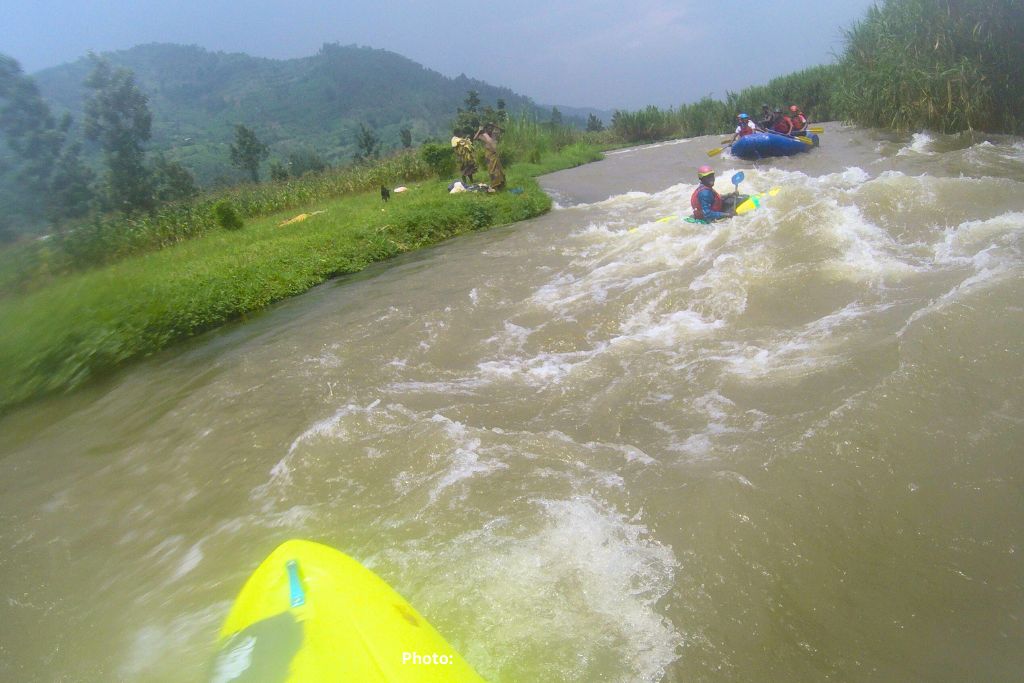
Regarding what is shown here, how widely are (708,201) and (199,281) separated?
7478 millimetres

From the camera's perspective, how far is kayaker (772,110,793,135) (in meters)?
16.3

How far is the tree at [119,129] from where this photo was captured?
2217 cm

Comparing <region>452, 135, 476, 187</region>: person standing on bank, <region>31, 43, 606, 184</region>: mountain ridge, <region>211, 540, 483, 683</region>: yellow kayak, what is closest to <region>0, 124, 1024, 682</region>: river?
<region>211, 540, 483, 683</region>: yellow kayak

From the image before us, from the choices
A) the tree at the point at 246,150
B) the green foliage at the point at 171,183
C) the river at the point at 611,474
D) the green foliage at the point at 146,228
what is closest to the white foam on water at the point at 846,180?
the river at the point at 611,474

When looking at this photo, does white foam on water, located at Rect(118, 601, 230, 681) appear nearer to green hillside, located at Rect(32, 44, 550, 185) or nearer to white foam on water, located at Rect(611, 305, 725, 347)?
white foam on water, located at Rect(611, 305, 725, 347)

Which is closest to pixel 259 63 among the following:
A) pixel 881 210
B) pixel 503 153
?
pixel 503 153

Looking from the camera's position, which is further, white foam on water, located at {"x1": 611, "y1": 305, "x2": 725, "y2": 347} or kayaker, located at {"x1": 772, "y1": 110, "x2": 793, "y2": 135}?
kayaker, located at {"x1": 772, "y1": 110, "x2": 793, "y2": 135}

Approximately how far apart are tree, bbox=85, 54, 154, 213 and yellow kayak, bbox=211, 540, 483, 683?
2378 cm

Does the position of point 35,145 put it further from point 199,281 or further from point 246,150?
point 246,150

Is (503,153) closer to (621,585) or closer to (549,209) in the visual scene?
(549,209)

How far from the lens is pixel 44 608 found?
3053 millimetres

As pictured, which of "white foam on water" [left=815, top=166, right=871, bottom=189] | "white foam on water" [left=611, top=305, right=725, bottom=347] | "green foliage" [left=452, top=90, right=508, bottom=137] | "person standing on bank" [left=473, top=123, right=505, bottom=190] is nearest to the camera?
"white foam on water" [left=611, top=305, right=725, bottom=347]

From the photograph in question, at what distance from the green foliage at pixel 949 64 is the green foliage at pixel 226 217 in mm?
16533

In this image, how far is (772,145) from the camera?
50.4 ft
